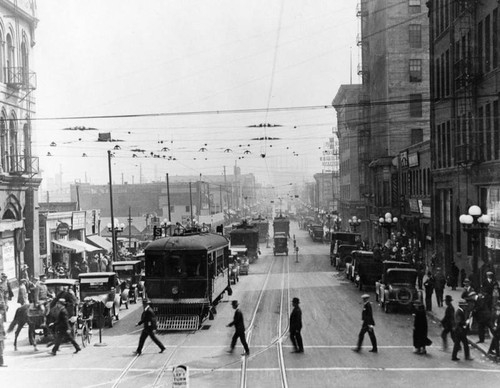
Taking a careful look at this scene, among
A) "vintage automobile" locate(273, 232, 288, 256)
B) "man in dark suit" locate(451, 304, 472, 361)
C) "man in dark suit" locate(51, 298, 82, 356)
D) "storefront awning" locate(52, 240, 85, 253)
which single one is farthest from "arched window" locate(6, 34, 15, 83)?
"vintage automobile" locate(273, 232, 288, 256)

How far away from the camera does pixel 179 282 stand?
893 inches

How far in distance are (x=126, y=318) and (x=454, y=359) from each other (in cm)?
1320

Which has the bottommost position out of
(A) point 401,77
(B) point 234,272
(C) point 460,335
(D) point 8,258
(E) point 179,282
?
(B) point 234,272

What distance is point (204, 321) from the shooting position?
23922mm

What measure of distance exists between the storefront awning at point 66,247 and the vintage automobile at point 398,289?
80.4 ft

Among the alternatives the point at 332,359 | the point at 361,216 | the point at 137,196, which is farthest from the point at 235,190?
the point at 332,359

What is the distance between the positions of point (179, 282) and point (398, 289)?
8.65m

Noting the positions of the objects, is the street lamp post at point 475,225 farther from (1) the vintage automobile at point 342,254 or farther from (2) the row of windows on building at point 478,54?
(1) the vintage automobile at point 342,254

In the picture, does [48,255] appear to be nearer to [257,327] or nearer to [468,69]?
[257,327]

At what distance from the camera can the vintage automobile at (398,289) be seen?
2570cm

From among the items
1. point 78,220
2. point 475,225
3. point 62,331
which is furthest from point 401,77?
point 62,331

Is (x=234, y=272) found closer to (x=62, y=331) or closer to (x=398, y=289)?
(x=398, y=289)

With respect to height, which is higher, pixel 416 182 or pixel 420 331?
pixel 416 182

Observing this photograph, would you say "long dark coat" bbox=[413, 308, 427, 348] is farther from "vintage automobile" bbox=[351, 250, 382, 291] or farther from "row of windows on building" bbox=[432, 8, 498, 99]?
"row of windows on building" bbox=[432, 8, 498, 99]
